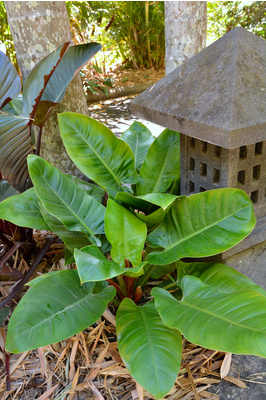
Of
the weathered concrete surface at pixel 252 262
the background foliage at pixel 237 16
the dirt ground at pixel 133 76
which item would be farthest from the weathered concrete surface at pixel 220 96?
the background foliage at pixel 237 16

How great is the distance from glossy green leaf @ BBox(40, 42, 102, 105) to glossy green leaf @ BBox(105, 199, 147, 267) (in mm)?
770

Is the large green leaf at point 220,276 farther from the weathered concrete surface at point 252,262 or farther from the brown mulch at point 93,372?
the brown mulch at point 93,372

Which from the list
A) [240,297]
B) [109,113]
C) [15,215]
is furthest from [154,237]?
[109,113]

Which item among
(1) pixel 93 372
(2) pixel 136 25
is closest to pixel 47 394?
(1) pixel 93 372

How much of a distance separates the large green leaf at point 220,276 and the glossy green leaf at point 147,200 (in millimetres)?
323

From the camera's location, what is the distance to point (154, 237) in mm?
1511

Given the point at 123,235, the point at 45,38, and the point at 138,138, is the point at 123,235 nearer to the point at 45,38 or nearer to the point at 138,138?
the point at 138,138

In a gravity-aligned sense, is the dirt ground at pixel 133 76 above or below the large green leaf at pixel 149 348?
below

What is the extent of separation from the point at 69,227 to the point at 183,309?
58cm

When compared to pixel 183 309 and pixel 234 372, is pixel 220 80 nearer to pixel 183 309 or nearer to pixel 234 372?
pixel 183 309

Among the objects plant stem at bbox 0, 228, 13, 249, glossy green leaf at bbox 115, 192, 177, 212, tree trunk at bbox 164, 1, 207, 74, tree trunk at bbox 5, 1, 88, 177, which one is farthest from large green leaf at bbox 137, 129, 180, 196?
tree trunk at bbox 164, 1, 207, 74

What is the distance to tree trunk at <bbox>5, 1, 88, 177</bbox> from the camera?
1944mm

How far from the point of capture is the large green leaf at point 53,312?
1.12m

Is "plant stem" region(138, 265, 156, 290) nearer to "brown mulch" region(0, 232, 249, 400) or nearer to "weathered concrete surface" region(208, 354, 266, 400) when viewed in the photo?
"brown mulch" region(0, 232, 249, 400)
